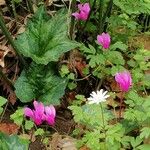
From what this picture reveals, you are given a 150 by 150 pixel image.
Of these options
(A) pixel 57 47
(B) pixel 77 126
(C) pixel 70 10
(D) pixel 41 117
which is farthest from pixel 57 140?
(C) pixel 70 10

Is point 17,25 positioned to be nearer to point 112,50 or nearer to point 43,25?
point 43,25

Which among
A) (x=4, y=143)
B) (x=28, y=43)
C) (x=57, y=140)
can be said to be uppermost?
(x=28, y=43)

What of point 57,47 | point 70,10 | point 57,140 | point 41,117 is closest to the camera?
point 41,117

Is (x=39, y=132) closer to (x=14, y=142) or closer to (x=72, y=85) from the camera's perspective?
(x=14, y=142)

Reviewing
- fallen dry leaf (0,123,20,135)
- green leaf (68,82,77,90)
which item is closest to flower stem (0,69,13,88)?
fallen dry leaf (0,123,20,135)

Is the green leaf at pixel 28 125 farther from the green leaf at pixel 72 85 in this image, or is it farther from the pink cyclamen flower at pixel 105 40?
the pink cyclamen flower at pixel 105 40

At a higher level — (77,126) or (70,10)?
(70,10)

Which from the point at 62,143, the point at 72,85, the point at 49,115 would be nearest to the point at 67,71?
the point at 72,85

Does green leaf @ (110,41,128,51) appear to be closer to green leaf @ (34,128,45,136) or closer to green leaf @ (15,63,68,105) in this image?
green leaf @ (15,63,68,105)
